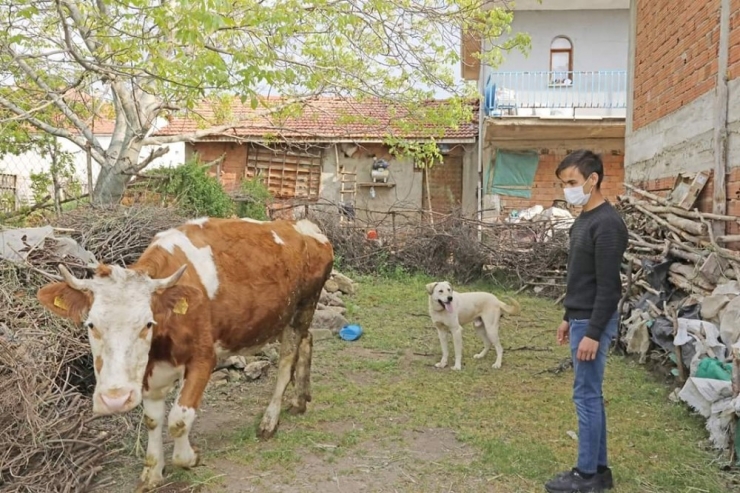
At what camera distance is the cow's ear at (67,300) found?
10.5 feet

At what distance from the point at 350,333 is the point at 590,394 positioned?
4.75 meters

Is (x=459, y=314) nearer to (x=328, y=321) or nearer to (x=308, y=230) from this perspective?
(x=328, y=321)

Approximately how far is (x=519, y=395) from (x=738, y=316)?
6.52 ft

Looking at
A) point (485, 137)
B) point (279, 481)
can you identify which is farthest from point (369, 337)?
point (485, 137)

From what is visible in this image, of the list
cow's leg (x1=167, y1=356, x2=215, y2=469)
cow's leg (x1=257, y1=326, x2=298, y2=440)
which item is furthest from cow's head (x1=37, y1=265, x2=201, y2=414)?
cow's leg (x1=257, y1=326, x2=298, y2=440)

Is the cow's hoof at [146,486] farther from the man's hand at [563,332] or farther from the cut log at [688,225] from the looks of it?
the cut log at [688,225]

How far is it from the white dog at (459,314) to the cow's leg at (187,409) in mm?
3382

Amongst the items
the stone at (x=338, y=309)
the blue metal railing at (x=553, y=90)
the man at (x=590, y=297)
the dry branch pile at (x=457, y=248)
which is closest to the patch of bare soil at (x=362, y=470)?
Result: the man at (x=590, y=297)

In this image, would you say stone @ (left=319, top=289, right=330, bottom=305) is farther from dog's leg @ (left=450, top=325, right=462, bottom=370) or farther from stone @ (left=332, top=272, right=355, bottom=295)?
dog's leg @ (left=450, top=325, right=462, bottom=370)

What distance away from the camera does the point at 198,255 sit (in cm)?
405

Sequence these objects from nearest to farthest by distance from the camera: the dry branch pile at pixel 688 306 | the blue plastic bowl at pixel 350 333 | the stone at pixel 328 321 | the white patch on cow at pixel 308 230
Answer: the dry branch pile at pixel 688 306
the white patch on cow at pixel 308 230
the blue plastic bowl at pixel 350 333
the stone at pixel 328 321

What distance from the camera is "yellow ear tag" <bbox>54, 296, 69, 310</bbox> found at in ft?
10.6

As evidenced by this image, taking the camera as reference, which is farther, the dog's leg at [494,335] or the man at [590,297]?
the dog's leg at [494,335]

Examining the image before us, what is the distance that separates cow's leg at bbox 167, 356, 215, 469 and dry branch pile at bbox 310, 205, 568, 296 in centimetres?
871
